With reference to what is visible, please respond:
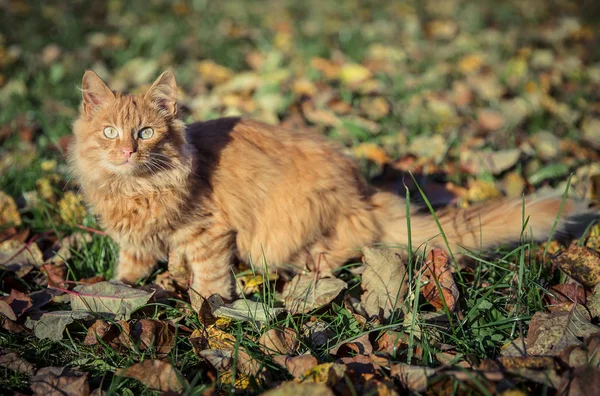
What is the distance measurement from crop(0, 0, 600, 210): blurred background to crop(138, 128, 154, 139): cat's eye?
117 centimetres

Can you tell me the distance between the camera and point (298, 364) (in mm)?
1977

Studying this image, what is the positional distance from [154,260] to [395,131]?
2.29 m

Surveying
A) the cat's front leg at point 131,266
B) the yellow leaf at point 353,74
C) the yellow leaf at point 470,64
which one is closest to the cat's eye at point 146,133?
the cat's front leg at point 131,266

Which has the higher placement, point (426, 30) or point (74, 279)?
point (426, 30)

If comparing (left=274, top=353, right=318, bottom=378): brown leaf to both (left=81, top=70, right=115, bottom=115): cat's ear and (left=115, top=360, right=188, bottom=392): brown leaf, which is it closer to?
(left=115, top=360, right=188, bottom=392): brown leaf

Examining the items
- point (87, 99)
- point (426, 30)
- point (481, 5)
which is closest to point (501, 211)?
point (87, 99)

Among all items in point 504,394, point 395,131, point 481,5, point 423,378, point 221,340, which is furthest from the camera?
point 481,5

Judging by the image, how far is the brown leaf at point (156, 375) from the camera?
74.8 inches

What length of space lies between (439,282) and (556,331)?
1.78ft

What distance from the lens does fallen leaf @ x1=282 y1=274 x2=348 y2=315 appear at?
7.87 ft

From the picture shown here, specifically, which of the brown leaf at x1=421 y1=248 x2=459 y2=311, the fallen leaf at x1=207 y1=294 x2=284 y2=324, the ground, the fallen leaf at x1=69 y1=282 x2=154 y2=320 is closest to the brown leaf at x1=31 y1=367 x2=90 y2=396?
the ground

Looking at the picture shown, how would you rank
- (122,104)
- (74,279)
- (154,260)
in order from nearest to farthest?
(122,104) < (74,279) < (154,260)

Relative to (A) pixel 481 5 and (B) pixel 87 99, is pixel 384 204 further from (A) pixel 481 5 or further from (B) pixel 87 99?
(A) pixel 481 5

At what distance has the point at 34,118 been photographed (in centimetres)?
421
